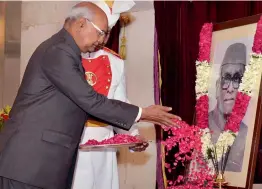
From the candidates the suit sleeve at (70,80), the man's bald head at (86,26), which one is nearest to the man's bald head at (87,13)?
the man's bald head at (86,26)

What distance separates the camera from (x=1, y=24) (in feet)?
17.4

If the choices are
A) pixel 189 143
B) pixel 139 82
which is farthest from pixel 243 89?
pixel 139 82

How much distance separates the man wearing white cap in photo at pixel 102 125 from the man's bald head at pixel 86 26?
2.58ft

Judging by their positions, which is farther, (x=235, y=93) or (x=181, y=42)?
(x=181, y=42)

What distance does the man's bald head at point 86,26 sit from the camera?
7.59 feet

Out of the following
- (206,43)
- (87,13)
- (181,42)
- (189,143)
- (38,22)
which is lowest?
(189,143)

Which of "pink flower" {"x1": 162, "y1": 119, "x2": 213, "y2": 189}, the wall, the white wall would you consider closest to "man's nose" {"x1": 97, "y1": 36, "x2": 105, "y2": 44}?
"pink flower" {"x1": 162, "y1": 119, "x2": 213, "y2": 189}

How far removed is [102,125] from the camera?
10.4ft

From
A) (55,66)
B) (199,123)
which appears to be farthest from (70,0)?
(55,66)

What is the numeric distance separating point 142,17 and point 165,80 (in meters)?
0.69

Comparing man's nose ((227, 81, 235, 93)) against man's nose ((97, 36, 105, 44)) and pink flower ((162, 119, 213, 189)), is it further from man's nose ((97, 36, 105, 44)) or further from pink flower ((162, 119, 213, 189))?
man's nose ((97, 36, 105, 44))

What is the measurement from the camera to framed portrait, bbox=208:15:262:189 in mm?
3115

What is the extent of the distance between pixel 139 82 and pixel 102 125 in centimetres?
152

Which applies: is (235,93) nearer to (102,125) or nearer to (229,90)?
(229,90)
